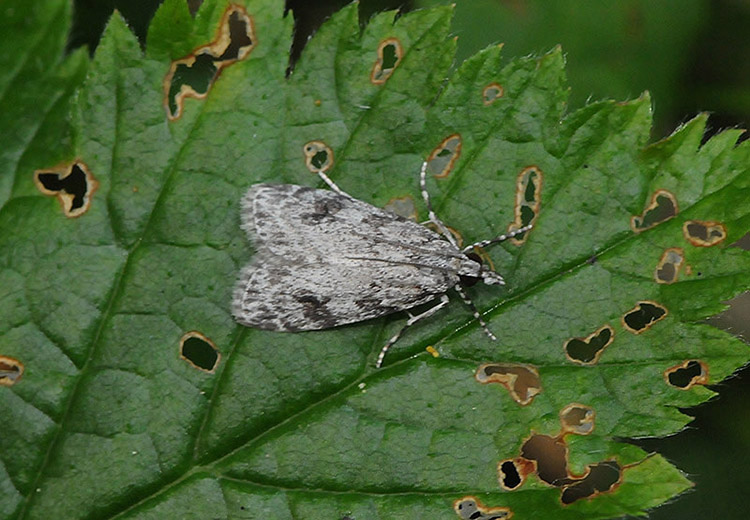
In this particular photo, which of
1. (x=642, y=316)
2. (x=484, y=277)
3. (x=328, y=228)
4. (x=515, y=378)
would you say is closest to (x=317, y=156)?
(x=328, y=228)

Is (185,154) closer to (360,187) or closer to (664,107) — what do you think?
(360,187)

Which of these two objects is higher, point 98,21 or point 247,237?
point 98,21

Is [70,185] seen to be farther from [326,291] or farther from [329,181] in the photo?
[326,291]

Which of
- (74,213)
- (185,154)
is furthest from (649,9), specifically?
(74,213)

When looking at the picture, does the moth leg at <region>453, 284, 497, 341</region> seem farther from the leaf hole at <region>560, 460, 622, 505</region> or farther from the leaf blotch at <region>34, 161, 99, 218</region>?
the leaf blotch at <region>34, 161, 99, 218</region>

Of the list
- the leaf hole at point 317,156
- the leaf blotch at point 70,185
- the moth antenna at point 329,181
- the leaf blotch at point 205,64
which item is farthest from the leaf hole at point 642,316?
the leaf blotch at point 70,185

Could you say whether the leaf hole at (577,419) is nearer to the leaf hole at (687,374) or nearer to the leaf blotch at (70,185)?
the leaf hole at (687,374)

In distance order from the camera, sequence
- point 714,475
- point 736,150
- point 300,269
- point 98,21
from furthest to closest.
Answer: point 714,475 → point 98,21 → point 300,269 → point 736,150

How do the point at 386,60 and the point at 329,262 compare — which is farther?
the point at 329,262
